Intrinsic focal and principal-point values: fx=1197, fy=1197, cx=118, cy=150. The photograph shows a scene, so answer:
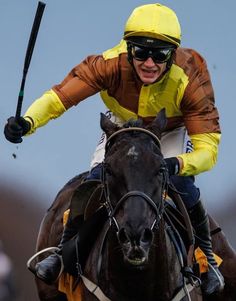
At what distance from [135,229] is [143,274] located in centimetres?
72

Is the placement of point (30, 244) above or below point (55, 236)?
below

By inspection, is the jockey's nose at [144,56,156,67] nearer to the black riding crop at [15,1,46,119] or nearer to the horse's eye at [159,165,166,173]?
the black riding crop at [15,1,46,119]

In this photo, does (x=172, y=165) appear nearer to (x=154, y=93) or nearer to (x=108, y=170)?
(x=108, y=170)

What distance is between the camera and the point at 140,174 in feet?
23.2

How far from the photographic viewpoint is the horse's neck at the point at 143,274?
749cm

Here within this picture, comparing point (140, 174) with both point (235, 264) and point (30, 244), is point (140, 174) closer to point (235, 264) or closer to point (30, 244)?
point (235, 264)

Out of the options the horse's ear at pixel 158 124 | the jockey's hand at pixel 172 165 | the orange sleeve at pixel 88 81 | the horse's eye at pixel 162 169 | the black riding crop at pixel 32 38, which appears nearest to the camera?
the horse's eye at pixel 162 169

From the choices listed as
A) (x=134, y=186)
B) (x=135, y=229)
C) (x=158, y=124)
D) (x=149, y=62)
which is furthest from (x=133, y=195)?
(x=149, y=62)

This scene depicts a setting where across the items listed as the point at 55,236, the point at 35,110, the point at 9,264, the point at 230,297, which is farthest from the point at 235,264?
the point at 9,264

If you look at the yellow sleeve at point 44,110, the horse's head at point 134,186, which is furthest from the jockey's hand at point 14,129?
the horse's head at point 134,186

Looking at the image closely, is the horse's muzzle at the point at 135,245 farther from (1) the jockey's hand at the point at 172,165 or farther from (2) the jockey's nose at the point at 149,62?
(2) the jockey's nose at the point at 149,62

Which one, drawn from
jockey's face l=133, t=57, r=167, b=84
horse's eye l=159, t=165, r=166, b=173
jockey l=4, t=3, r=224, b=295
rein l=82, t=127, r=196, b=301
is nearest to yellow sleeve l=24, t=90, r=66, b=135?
jockey l=4, t=3, r=224, b=295

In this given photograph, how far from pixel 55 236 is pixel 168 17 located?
2094 mm

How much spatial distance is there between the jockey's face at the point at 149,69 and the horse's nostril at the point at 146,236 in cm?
150
